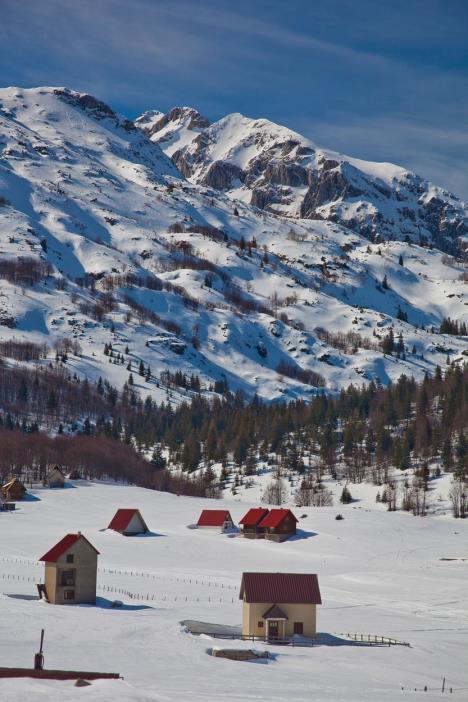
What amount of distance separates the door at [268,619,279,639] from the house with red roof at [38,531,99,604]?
46.5 feet

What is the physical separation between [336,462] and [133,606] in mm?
115808

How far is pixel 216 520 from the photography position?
12506cm

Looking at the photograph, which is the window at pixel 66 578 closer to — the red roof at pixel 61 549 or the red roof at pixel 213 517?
the red roof at pixel 61 549

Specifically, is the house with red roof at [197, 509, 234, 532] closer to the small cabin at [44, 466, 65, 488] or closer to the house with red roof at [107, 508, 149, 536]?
the house with red roof at [107, 508, 149, 536]

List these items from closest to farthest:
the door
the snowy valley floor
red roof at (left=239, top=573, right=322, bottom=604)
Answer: the snowy valley floor → the door → red roof at (left=239, top=573, right=322, bottom=604)

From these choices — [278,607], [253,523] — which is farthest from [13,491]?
[278,607]

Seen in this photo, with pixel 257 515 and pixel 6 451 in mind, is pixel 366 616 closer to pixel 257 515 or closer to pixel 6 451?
pixel 257 515

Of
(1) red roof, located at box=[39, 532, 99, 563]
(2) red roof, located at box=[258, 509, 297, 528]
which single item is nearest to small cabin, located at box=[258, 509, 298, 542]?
(2) red roof, located at box=[258, 509, 297, 528]

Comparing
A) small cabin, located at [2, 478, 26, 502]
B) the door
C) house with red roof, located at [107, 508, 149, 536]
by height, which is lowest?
the door

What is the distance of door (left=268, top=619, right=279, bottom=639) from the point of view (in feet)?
209

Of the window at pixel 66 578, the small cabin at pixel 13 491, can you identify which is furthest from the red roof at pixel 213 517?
the window at pixel 66 578

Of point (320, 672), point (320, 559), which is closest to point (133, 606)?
point (320, 672)

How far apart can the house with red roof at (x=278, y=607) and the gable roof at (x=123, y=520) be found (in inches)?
2062

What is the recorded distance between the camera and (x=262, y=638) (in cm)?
6256
